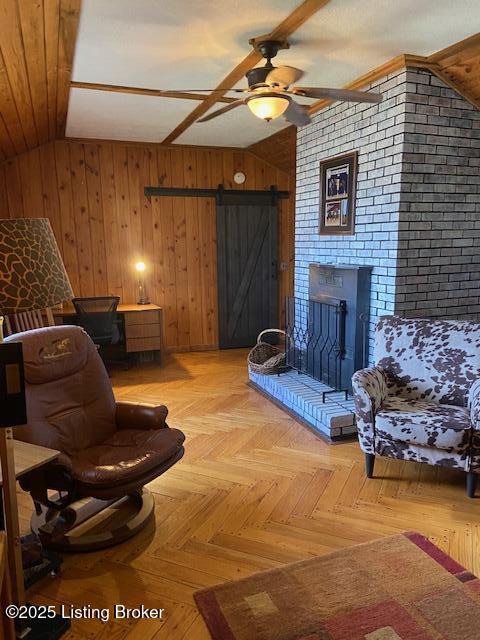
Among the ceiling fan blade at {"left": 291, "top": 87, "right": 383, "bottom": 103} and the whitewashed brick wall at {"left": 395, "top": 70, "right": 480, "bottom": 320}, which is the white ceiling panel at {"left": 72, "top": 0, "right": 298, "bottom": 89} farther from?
the whitewashed brick wall at {"left": 395, "top": 70, "right": 480, "bottom": 320}

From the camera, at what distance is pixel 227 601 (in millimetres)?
1792

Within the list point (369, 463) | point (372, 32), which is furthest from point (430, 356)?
point (372, 32)

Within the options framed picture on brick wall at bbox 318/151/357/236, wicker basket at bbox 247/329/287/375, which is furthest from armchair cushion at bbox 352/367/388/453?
wicker basket at bbox 247/329/287/375

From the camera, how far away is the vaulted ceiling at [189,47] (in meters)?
2.17

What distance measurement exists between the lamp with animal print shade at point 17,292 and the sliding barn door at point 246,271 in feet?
14.1

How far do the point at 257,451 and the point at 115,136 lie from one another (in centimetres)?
369

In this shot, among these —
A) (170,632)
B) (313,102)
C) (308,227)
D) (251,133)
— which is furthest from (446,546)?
(251,133)

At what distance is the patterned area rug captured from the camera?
1.64 meters

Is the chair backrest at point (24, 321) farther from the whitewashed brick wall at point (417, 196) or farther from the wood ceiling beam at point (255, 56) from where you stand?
the whitewashed brick wall at point (417, 196)

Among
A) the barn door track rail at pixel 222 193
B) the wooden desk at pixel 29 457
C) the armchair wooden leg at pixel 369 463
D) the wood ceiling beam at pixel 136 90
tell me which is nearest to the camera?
the wooden desk at pixel 29 457

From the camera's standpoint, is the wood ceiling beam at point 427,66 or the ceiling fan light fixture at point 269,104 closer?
the ceiling fan light fixture at point 269,104

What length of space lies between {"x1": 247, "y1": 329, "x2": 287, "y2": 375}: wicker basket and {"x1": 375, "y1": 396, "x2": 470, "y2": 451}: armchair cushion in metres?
1.58

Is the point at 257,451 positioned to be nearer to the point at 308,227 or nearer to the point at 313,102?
the point at 308,227

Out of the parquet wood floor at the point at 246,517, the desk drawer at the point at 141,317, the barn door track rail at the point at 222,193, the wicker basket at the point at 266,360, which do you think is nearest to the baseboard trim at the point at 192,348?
the desk drawer at the point at 141,317
